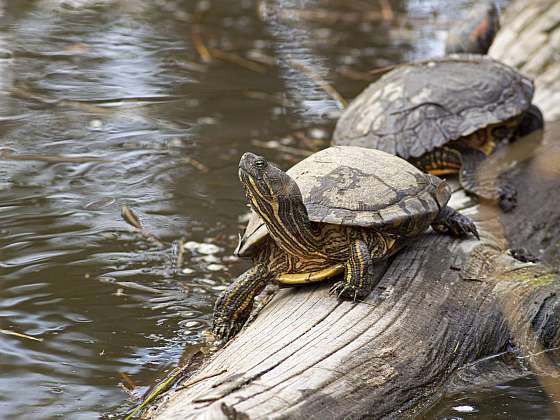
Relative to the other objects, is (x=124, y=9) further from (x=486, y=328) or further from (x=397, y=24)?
(x=486, y=328)

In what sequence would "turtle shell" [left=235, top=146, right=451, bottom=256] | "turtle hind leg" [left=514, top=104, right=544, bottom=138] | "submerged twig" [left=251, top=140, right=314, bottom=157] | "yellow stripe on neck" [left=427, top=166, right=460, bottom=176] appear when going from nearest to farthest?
"turtle shell" [left=235, top=146, right=451, bottom=256]
"yellow stripe on neck" [left=427, top=166, right=460, bottom=176]
"turtle hind leg" [left=514, top=104, right=544, bottom=138]
"submerged twig" [left=251, top=140, right=314, bottom=157]

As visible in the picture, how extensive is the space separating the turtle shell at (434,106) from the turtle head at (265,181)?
184 centimetres

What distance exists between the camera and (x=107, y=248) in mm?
4734

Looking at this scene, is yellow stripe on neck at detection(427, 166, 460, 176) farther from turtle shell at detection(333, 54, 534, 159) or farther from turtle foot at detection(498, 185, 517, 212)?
turtle foot at detection(498, 185, 517, 212)

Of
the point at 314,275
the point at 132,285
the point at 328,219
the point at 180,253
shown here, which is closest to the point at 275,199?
the point at 328,219

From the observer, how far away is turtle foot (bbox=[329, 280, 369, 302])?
340 centimetres

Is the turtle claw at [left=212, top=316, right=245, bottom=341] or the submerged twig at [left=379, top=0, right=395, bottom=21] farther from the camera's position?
the submerged twig at [left=379, top=0, right=395, bottom=21]

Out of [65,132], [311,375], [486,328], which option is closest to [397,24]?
[65,132]

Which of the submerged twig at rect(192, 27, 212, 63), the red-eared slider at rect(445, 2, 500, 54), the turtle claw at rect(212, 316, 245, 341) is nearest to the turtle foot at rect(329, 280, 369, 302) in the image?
the turtle claw at rect(212, 316, 245, 341)

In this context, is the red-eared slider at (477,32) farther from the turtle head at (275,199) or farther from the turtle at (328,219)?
the turtle head at (275,199)

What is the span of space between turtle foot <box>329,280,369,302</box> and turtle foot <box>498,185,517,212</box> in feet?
4.91

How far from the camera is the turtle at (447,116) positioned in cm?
509

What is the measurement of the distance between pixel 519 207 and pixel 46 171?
10.1 feet

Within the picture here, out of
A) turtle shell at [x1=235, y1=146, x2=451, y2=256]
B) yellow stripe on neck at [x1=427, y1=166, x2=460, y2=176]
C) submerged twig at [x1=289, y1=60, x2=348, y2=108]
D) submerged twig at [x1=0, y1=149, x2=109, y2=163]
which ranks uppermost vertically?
turtle shell at [x1=235, y1=146, x2=451, y2=256]
